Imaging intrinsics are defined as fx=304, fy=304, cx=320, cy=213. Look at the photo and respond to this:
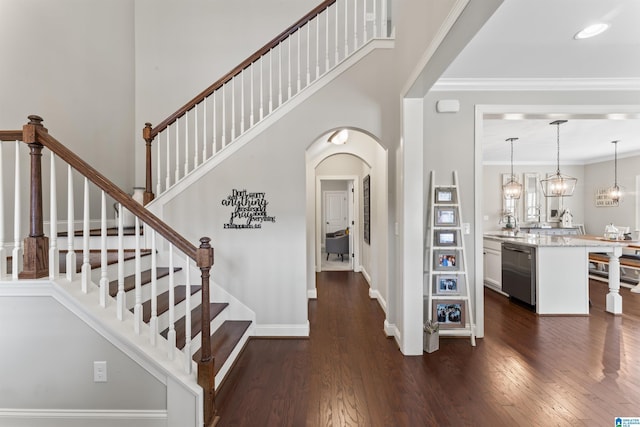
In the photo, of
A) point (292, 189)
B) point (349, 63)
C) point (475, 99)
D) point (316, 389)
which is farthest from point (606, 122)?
point (316, 389)

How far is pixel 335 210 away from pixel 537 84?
277 inches

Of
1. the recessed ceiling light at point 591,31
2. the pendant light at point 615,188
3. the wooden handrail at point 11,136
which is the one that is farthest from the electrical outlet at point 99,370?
the pendant light at point 615,188

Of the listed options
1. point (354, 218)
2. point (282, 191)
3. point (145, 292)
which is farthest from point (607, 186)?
point (145, 292)

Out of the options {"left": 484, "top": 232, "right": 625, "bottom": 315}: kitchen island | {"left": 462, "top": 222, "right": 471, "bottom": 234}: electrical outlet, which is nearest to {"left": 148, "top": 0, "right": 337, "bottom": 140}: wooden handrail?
{"left": 462, "top": 222, "right": 471, "bottom": 234}: electrical outlet

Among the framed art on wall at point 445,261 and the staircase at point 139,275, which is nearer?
the staircase at point 139,275

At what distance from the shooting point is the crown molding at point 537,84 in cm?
312

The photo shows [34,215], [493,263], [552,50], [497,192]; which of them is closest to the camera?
[34,215]

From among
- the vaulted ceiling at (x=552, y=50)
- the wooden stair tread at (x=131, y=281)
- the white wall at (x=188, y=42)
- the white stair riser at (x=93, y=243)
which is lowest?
the wooden stair tread at (x=131, y=281)

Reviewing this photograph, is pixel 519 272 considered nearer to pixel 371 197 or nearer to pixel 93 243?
pixel 371 197

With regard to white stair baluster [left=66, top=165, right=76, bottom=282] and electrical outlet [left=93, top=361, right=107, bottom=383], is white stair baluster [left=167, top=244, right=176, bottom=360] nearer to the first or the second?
electrical outlet [left=93, top=361, right=107, bottom=383]

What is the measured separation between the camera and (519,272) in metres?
4.23

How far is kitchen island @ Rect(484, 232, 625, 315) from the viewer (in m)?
3.87

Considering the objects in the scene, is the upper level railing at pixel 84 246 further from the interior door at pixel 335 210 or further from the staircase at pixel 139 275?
the interior door at pixel 335 210

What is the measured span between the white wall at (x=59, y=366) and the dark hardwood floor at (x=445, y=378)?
0.60m
